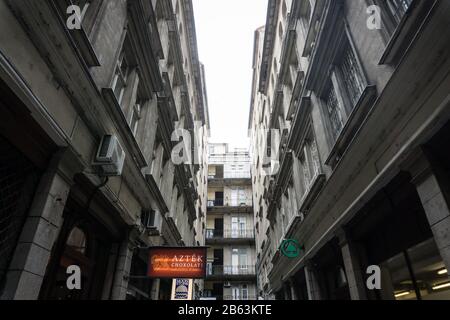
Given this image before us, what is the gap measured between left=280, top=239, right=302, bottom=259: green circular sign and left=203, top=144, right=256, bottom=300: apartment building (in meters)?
18.6

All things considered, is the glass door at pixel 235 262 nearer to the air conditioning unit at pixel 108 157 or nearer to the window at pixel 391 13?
the air conditioning unit at pixel 108 157

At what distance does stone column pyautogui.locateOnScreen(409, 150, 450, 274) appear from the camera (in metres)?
4.25

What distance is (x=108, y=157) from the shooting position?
6.13 metres

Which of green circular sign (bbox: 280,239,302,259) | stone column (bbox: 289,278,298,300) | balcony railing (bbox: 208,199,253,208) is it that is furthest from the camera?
balcony railing (bbox: 208,199,253,208)

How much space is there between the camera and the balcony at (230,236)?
34.9 metres

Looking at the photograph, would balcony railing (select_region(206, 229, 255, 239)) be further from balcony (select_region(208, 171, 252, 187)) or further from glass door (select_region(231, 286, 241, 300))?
balcony (select_region(208, 171, 252, 187))

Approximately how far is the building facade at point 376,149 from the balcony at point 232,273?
2161cm

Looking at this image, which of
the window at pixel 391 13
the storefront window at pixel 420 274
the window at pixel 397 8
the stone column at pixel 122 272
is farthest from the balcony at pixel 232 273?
the window at pixel 397 8

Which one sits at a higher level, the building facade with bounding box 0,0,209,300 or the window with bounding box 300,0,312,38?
the window with bounding box 300,0,312,38

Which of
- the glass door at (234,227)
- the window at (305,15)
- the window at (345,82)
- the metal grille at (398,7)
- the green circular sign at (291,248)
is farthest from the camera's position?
the glass door at (234,227)

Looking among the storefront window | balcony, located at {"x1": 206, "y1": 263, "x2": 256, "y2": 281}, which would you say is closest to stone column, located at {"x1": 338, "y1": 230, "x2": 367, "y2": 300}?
the storefront window

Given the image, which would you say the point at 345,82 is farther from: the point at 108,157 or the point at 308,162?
the point at 108,157

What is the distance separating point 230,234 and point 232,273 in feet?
15.8

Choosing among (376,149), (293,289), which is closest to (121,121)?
(376,149)
